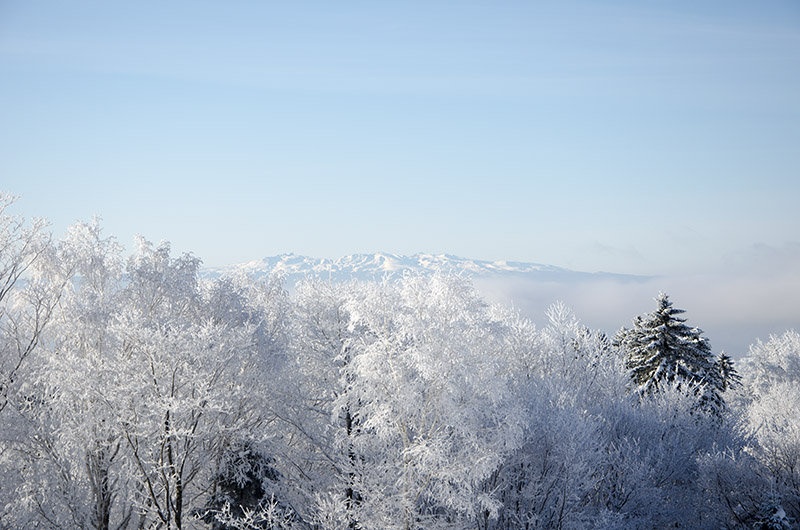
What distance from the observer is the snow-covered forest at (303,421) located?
61.4 ft

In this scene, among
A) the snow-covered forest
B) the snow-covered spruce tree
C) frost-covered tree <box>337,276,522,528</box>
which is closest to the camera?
→ the snow-covered forest

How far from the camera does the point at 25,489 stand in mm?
19422

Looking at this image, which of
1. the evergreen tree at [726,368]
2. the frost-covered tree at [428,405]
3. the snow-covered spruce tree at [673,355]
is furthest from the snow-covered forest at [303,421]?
the evergreen tree at [726,368]

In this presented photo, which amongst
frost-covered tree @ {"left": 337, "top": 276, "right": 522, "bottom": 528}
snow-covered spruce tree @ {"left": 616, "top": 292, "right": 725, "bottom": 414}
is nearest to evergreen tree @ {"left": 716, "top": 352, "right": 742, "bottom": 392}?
snow-covered spruce tree @ {"left": 616, "top": 292, "right": 725, "bottom": 414}

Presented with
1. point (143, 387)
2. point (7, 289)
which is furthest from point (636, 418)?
point (7, 289)

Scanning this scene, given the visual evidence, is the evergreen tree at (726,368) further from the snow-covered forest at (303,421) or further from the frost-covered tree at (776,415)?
the snow-covered forest at (303,421)

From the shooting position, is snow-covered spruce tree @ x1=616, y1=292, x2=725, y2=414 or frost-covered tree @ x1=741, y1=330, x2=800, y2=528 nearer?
frost-covered tree @ x1=741, y1=330, x2=800, y2=528

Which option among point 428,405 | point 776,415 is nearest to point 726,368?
point 776,415

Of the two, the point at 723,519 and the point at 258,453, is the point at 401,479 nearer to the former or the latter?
the point at 258,453

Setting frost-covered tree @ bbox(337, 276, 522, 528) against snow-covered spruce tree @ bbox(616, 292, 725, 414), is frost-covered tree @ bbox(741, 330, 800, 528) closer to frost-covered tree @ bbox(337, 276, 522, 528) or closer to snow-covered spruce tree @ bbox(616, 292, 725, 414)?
snow-covered spruce tree @ bbox(616, 292, 725, 414)

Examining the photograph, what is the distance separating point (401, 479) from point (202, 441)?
24.0ft

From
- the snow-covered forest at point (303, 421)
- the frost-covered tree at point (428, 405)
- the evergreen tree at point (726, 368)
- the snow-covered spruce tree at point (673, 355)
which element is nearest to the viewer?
the snow-covered forest at point (303, 421)

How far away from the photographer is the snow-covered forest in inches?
737

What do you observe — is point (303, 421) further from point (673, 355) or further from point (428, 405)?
point (673, 355)
